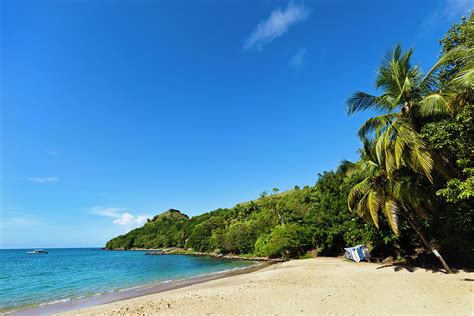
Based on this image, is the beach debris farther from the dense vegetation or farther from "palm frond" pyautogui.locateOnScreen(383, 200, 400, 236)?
"palm frond" pyautogui.locateOnScreen(383, 200, 400, 236)

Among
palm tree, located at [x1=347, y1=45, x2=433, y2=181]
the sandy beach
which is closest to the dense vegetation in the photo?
palm tree, located at [x1=347, y1=45, x2=433, y2=181]

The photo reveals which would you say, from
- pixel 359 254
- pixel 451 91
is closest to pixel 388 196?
pixel 451 91

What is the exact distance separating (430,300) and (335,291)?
3139mm

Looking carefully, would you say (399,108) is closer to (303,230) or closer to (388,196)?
(388,196)

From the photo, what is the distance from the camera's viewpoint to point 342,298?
920cm

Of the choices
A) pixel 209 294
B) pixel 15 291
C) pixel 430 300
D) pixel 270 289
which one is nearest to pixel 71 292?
pixel 15 291

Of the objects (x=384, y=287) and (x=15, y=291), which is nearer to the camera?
(x=384, y=287)

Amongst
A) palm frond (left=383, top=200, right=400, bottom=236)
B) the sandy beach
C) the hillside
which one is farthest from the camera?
the hillside

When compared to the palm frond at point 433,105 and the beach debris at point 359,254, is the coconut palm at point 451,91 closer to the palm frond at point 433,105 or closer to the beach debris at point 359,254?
the palm frond at point 433,105

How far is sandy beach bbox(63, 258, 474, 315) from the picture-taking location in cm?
791

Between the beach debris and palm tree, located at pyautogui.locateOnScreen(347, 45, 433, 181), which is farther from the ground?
palm tree, located at pyautogui.locateOnScreen(347, 45, 433, 181)

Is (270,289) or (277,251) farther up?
(277,251)

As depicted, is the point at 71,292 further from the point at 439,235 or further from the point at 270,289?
the point at 439,235

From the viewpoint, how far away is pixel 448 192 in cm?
920
